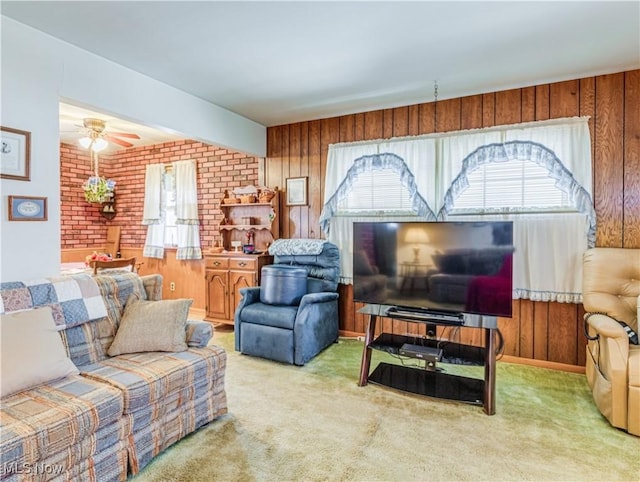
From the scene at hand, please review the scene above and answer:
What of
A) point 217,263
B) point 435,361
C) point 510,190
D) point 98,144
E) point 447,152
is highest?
point 98,144

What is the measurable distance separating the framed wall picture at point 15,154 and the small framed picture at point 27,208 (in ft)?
0.44

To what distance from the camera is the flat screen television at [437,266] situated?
8.61ft

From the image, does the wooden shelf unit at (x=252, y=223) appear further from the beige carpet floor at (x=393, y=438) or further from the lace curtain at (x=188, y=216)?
the beige carpet floor at (x=393, y=438)

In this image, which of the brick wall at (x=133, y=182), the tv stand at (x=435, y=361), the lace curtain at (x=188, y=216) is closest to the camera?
the tv stand at (x=435, y=361)

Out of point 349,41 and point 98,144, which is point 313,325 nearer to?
point 349,41

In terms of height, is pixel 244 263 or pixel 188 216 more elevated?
pixel 188 216

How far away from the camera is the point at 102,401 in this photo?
5.44ft

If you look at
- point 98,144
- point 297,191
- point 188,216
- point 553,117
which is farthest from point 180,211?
point 553,117

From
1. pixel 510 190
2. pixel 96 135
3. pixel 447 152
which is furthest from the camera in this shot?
pixel 96 135

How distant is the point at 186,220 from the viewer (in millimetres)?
5164

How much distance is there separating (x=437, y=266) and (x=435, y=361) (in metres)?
0.71

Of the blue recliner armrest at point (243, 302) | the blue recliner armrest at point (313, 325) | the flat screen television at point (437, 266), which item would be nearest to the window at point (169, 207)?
the blue recliner armrest at point (243, 302)

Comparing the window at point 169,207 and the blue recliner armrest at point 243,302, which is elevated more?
the window at point 169,207

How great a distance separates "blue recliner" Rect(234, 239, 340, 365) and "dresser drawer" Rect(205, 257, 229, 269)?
0.72 metres
